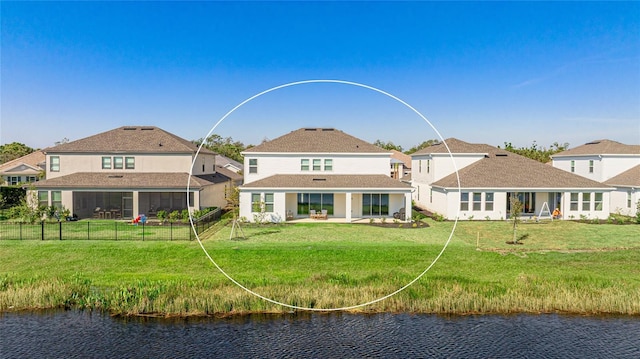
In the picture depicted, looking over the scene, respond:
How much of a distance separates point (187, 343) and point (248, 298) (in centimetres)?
323

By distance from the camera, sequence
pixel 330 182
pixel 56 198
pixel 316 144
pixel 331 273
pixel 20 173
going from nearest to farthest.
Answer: pixel 331 273 → pixel 56 198 → pixel 330 182 → pixel 316 144 → pixel 20 173

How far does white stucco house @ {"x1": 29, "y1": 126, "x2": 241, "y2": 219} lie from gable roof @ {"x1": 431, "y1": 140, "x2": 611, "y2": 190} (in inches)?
747

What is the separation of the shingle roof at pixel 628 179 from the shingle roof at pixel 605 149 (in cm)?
165

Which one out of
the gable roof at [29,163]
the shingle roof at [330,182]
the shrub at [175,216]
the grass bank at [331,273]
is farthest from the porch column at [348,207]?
the gable roof at [29,163]

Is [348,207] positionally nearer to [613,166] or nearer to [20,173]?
[613,166]

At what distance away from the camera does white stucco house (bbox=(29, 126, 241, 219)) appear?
104 ft

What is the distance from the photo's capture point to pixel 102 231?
26.4 meters

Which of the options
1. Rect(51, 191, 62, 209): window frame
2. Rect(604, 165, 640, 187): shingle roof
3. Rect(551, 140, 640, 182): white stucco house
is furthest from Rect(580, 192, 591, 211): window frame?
Rect(51, 191, 62, 209): window frame

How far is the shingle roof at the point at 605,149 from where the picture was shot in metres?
38.1

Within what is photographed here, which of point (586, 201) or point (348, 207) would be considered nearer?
point (348, 207)

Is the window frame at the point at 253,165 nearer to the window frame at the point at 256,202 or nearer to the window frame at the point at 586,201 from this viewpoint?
the window frame at the point at 256,202

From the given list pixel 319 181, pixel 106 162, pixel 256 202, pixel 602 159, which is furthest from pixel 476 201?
pixel 106 162

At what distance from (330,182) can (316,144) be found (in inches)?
176

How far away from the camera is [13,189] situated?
1420 inches
